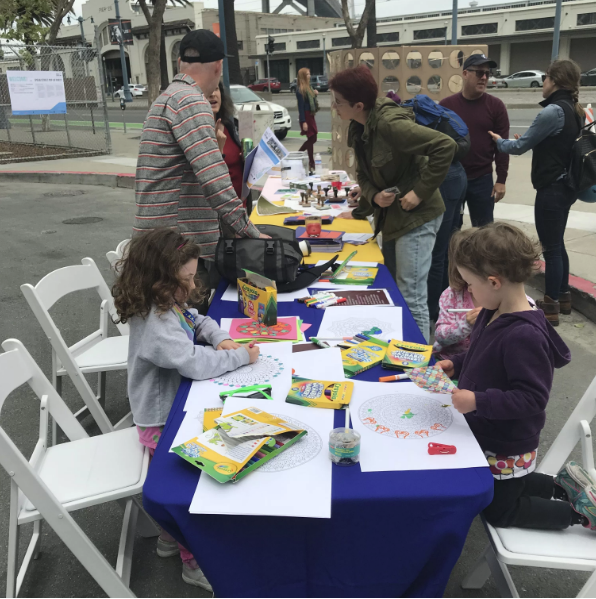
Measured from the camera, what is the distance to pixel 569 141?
406cm

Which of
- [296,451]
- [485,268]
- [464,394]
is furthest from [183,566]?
[485,268]

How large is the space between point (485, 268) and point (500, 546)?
0.85 metres

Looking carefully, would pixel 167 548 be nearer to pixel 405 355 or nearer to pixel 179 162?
pixel 405 355

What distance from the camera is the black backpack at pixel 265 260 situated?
9.18ft

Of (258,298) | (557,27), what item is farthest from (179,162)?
(557,27)

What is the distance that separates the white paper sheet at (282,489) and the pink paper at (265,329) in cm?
75

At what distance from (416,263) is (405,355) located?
141 cm

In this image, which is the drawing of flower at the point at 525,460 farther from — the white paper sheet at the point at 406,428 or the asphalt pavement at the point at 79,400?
the asphalt pavement at the point at 79,400

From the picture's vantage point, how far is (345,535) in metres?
1.45

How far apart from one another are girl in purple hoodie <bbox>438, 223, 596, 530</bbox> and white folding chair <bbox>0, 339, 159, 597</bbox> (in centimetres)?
124

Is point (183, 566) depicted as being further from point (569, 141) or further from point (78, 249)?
point (78, 249)

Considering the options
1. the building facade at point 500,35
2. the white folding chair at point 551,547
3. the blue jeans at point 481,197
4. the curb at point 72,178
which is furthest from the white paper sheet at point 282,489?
the building facade at point 500,35

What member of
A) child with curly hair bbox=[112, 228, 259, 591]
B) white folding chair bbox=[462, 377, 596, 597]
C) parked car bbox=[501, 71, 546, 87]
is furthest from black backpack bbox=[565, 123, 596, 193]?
parked car bbox=[501, 71, 546, 87]

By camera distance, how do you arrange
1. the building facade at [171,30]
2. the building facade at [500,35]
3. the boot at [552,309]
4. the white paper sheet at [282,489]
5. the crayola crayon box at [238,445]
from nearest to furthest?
the white paper sheet at [282,489] → the crayola crayon box at [238,445] → the boot at [552,309] → the building facade at [500,35] → the building facade at [171,30]
